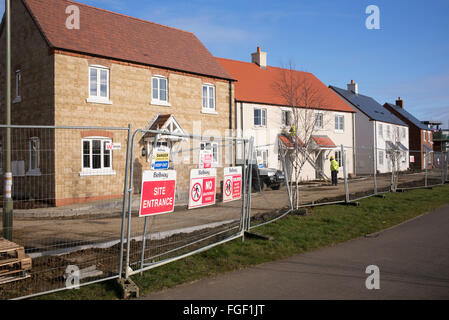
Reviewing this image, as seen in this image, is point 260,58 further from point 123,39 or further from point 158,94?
point 123,39

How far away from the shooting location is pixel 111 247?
802 cm

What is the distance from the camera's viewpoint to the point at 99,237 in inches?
324

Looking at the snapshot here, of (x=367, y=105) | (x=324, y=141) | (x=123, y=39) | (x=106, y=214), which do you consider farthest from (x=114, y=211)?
(x=367, y=105)

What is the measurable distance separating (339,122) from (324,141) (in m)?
4.11

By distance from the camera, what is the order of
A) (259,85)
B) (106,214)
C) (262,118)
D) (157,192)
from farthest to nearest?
(259,85)
(262,118)
(106,214)
(157,192)

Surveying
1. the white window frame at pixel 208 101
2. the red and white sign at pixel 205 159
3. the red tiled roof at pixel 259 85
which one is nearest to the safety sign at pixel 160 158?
the red and white sign at pixel 205 159

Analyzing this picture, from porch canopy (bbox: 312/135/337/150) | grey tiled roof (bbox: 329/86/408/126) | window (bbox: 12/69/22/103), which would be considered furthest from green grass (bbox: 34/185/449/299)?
grey tiled roof (bbox: 329/86/408/126)

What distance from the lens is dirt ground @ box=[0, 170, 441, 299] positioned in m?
6.28

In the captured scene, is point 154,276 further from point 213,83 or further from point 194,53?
point 194,53

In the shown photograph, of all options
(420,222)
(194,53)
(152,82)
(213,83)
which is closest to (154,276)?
(420,222)

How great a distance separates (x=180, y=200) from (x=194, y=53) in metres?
18.2

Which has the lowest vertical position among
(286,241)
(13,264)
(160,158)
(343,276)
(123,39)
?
(343,276)
